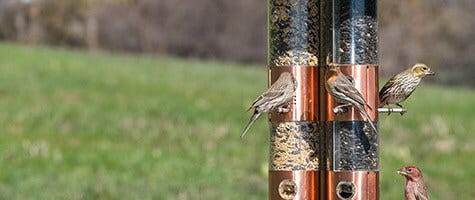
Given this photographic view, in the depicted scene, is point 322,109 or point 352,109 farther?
point 322,109

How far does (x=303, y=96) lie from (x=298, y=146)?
0.19 metres

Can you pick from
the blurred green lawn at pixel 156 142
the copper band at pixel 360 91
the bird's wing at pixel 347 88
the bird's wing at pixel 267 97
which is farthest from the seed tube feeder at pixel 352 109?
the blurred green lawn at pixel 156 142

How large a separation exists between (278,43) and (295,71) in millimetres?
185

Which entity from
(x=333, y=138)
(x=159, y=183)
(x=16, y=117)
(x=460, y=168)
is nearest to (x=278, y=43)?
(x=333, y=138)

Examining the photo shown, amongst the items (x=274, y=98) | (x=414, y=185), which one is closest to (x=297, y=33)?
(x=274, y=98)

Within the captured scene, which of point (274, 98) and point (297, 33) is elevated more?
point (297, 33)

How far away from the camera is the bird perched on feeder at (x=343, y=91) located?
3.76 metres

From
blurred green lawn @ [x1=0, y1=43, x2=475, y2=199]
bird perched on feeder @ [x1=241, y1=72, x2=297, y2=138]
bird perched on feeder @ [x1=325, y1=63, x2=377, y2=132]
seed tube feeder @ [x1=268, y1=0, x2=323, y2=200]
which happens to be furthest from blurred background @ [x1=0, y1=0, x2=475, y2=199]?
bird perched on feeder @ [x1=325, y1=63, x2=377, y2=132]

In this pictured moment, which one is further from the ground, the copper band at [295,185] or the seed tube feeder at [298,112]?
the seed tube feeder at [298,112]

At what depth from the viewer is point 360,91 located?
3.95 metres

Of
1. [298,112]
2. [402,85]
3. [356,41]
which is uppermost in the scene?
[356,41]

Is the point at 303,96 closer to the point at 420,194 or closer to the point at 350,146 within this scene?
the point at 350,146

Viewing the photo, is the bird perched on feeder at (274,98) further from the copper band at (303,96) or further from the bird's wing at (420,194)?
the bird's wing at (420,194)

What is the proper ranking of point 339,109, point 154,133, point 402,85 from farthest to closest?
point 154,133
point 402,85
point 339,109
